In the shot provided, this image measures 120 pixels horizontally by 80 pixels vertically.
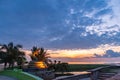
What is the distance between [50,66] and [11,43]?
15947 millimetres

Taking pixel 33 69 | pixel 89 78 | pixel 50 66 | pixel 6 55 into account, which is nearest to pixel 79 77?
pixel 89 78

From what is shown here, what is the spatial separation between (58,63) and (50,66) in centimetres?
465

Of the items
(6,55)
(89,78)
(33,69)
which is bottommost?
(89,78)

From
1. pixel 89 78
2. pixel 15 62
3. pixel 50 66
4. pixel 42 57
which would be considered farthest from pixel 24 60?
pixel 89 78

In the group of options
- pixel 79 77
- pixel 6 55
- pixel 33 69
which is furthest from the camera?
pixel 6 55

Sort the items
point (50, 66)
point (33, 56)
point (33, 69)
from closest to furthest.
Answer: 1. point (33, 69)
2. point (33, 56)
3. point (50, 66)

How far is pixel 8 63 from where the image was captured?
6116 centimetres

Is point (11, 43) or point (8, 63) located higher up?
point (11, 43)

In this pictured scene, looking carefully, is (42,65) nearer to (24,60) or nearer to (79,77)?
(24,60)

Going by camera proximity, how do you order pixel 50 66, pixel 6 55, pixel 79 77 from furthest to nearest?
pixel 50 66 → pixel 6 55 → pixel 79 77

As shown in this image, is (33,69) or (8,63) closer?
(33,69)

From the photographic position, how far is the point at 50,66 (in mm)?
71375

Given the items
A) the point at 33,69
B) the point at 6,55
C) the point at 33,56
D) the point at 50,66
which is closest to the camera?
the point at 33,69

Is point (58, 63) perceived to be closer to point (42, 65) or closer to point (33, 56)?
point (33, 56)
